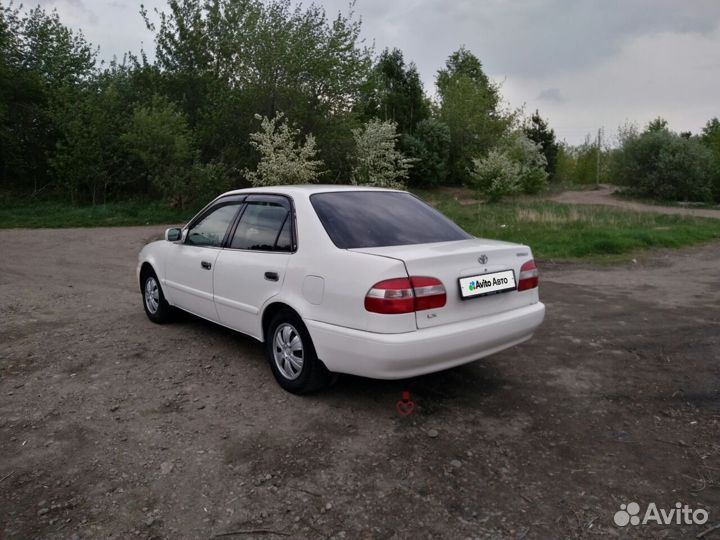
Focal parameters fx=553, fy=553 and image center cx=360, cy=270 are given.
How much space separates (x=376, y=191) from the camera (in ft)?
15.3

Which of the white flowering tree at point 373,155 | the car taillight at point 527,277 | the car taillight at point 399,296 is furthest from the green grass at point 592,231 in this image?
the car taillight at point 399,296

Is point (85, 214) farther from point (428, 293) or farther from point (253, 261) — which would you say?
point (428, 293)

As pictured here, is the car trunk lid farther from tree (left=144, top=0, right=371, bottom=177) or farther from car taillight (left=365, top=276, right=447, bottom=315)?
tree (left=144, top=0, right=371, bottom=177)

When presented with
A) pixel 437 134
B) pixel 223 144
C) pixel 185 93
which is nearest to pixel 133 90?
pixel 185 93

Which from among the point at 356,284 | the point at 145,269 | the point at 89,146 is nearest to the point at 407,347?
the point at 356,284

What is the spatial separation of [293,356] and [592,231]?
1101 centimetres

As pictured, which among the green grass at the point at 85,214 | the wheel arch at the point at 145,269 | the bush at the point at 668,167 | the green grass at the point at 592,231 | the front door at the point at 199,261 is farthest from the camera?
Result: the bush at the point at 668,167

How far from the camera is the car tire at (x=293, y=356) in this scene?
12.4 ft

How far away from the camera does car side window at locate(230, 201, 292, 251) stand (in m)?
4.16

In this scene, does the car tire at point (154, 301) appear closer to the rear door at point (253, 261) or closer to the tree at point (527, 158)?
the rear door at point (253, 261)
